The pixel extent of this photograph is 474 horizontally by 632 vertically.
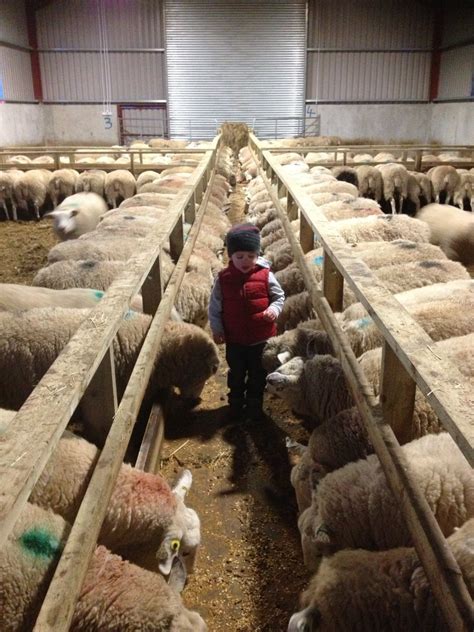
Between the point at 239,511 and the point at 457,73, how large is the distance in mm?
21962

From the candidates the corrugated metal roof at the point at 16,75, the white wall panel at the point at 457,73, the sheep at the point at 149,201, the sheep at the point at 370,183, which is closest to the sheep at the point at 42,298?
the sheep at the point at 149,201

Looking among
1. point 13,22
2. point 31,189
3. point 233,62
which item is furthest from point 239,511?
point 13,22

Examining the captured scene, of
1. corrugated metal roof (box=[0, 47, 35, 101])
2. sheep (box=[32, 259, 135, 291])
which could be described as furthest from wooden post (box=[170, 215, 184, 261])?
corrugated metal roof (box=[0, 47, 35, 101])

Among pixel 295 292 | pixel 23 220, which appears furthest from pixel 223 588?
pixel 23 220

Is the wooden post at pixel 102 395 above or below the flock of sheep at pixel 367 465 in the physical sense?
above

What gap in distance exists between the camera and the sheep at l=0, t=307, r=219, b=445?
2.95m

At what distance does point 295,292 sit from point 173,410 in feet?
5.14

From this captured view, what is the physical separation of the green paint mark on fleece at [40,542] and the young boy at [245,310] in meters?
2.15

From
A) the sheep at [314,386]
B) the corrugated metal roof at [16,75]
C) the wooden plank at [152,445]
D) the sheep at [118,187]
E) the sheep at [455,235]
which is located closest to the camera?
the wooden plank at [152,445]

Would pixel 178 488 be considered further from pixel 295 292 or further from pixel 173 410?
pixel 295 292

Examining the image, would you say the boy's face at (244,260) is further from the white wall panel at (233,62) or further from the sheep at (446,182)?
the white wall panel at (233,62)

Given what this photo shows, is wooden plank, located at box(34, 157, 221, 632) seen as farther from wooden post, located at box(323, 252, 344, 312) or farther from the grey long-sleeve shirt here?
wooden post, located at box(323, 252, 344, 312)

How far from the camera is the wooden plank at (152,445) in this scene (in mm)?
2693

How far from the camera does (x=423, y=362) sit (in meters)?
1.48
